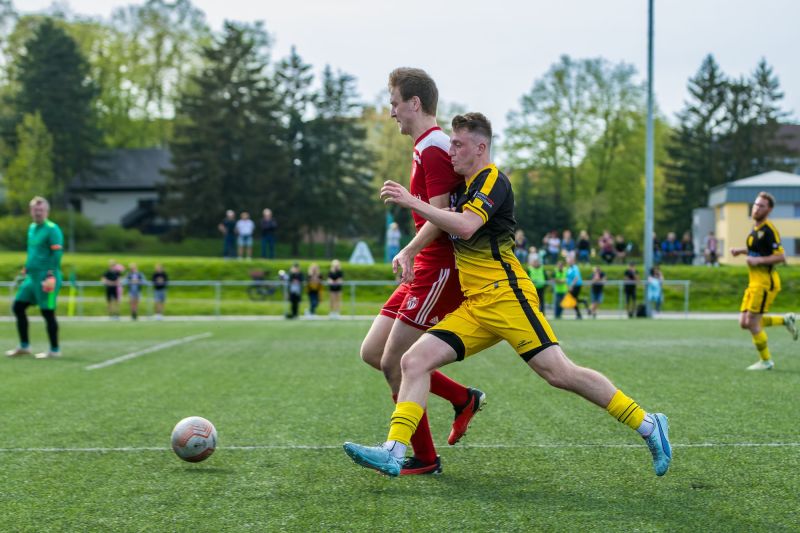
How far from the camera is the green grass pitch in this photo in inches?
176

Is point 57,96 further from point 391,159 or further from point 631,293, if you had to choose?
point 631,293

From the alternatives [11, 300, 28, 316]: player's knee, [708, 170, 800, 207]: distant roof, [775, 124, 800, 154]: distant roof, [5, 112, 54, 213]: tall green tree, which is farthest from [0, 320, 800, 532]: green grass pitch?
[775, 124, 800, 154]: distant roof

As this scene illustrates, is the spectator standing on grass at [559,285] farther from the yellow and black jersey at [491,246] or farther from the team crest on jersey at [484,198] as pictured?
the team crest on jersey at [484,198]

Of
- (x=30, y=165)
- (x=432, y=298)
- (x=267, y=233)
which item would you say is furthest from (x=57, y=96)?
(x=432, y=298)

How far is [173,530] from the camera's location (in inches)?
167

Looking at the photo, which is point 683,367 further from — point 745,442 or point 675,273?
point 675,273

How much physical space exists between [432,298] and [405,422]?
0.84 m

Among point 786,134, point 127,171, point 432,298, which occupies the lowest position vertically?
point 432,298

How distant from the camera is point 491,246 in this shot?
16.8 feet

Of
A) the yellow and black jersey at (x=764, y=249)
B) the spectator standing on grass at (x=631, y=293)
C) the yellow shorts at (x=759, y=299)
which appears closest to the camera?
the yellow and black jersey at (x=764, y=249)

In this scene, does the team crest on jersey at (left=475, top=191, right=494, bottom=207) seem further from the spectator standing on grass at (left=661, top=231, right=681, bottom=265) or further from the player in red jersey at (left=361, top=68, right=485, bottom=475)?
the spectator standing on grass at (left=661, top=231, right=681, bottom=265)

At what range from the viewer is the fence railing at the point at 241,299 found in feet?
100.0

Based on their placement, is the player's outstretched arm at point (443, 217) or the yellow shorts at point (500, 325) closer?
the player's outstretched arm at point (443, 217)

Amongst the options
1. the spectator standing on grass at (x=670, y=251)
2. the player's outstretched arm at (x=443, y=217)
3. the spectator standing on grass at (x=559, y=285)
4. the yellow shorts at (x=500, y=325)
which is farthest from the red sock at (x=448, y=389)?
the spectator standing on grass at (x=670, y=251)
